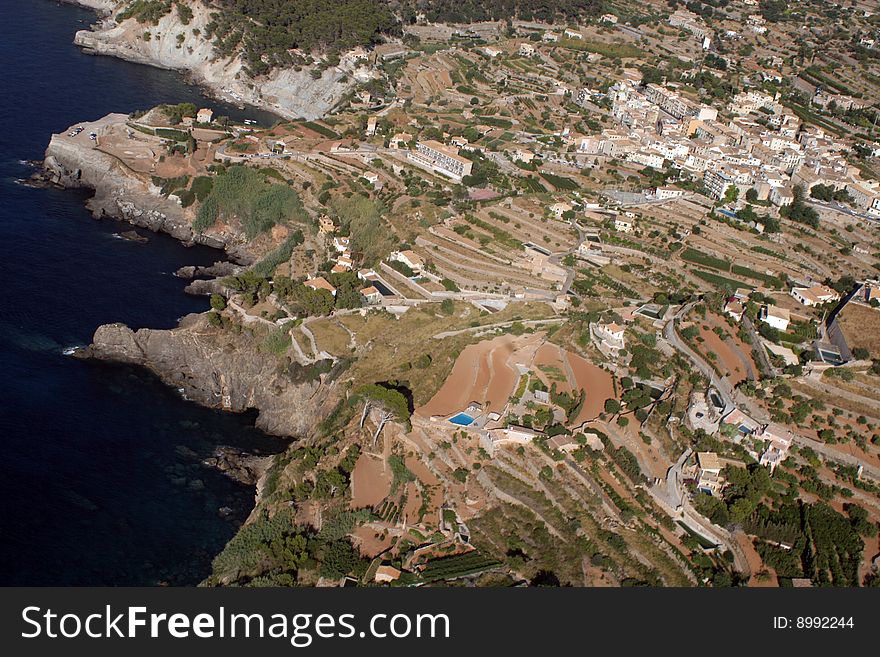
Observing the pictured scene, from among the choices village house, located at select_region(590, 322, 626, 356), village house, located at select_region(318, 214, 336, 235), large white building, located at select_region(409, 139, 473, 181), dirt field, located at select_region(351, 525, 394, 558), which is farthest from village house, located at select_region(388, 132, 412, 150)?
dirt field, located at select_region(351, 525, 394, 558)

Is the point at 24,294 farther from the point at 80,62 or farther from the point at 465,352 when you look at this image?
the point at 80,62

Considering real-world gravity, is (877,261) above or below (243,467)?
above

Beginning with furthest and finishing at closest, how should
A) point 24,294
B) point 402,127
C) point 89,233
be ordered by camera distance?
1. point 402,127
2. point 89,233
3. point 24,294

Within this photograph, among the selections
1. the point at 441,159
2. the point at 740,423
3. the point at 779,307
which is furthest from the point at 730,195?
the point at 740,423

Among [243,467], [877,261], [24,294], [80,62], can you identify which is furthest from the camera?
[80,62]

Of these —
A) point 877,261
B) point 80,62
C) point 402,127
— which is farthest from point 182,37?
point 877,261

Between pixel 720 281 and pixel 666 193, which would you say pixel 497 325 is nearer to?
pixel 720 281

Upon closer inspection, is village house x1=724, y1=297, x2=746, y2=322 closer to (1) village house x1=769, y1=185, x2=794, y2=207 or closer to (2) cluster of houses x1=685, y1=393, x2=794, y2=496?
(2) cluster of houses x1=685, y1=393, x2=794, y2=496
